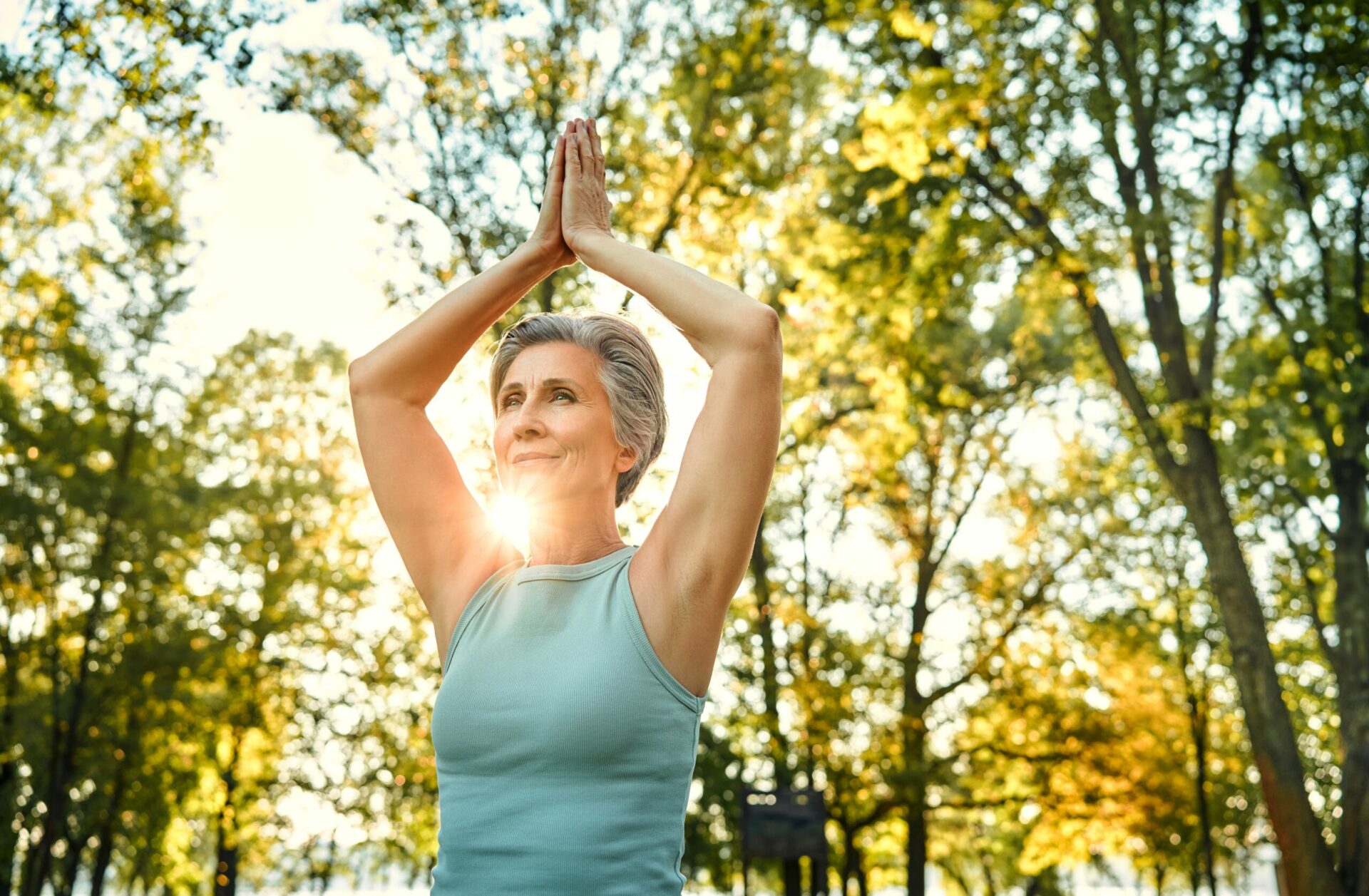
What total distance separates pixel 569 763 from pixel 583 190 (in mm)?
991

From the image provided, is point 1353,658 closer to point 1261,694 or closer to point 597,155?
point 1261,694

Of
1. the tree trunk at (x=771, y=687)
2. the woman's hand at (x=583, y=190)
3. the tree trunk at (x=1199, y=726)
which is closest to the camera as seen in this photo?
the woman's hand at (x=583, y=190)

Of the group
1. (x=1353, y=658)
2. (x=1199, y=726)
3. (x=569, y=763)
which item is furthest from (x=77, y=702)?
(x=1199, y=726)

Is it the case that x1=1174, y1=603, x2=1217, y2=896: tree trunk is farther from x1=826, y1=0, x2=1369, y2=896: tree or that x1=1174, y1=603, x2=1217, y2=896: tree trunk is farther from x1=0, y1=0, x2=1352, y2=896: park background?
x1=826, y1=0, x2=1369, y2=896: tree

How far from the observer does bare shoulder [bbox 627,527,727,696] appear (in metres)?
1.53

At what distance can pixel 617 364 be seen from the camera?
6.07 ft

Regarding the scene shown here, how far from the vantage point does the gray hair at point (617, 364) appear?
185 cm

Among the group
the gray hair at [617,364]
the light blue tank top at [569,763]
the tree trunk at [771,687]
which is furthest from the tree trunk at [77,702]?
the light blue tank top at [569,763]

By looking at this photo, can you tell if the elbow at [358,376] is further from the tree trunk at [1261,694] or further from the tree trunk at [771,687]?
the tree trunk at [771,687]

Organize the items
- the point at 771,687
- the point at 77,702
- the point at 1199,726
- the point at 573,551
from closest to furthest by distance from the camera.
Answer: the point at 573,551
the point at 77,702
the point at 771,687
the point at 1199,726

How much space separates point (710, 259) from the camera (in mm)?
14078

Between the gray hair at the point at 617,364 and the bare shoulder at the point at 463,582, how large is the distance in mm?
220

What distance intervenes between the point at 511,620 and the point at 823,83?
46.8 ft

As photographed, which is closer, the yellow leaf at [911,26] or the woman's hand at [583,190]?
the woman's hand at [583,190]
